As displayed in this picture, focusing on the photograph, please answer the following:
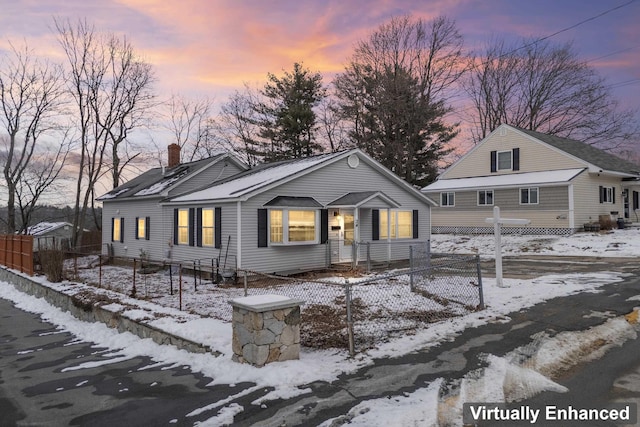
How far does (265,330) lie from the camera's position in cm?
549

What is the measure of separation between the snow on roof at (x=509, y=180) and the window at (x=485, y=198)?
52 cm

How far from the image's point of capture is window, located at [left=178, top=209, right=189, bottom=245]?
16562mm

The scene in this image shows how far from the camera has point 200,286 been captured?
514 inches

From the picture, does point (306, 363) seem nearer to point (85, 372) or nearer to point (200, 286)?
point (85, 372)

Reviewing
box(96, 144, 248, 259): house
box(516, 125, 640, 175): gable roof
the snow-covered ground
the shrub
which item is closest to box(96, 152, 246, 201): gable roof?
box(96, 144, 248, 259): house

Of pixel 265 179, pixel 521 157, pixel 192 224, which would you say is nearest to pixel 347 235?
pixel 265 179

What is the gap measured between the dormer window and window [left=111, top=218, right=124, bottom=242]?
80.0 ft

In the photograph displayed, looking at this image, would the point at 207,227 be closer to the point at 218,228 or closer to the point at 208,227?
the point at 208,227

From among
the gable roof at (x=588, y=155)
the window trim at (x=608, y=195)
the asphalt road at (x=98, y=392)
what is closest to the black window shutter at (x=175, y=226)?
the asphalt road at (x=98, y=392)

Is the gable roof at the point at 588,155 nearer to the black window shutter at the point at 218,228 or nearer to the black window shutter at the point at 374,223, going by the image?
the black window shutter at the point at 374,223

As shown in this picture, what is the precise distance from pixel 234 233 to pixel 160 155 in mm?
29144

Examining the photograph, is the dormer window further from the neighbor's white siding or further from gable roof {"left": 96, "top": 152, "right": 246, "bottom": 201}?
gable roof {"left": 96, "top": 152, "right": 246, "bottom": 201}

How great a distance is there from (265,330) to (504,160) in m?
27.5

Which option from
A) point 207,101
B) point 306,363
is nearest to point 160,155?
point 207,101
